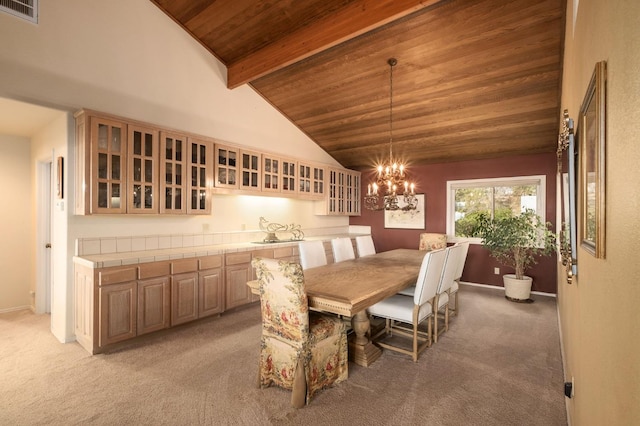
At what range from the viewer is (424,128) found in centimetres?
483

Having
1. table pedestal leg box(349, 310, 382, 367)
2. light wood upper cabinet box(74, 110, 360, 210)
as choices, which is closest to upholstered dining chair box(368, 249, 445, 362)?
table pedestal leg box(349, 310, 382, 367)

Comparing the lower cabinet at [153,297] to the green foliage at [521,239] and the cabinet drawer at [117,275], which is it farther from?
the green foliage at [521,239]

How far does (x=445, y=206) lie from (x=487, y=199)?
0.69 metres

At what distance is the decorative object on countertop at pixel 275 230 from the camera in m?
4.83

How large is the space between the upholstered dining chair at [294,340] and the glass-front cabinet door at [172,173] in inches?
72.9

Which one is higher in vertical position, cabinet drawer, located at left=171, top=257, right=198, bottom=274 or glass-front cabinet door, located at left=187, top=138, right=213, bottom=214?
glass-front cabinet door, located at left=187, top=138, right=213, bottom=214

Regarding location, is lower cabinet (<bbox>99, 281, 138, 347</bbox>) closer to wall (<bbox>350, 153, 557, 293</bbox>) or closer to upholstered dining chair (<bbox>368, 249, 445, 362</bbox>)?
upholstered dining chair (<bbox>368, 249, 445, 362</bbox>)

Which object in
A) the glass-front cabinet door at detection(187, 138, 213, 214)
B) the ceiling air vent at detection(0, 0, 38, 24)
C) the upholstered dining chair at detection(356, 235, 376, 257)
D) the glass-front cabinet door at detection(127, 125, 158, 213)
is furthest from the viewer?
the upholstered dining chair at detection(356, 235, 376, 257)

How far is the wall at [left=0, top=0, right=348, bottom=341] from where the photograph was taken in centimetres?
290

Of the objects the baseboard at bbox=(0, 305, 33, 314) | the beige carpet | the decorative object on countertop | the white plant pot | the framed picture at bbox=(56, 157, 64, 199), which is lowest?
the beige carpet

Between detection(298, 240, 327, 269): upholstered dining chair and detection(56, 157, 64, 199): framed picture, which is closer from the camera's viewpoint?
detection(56, 157, 64, 199): framed picture

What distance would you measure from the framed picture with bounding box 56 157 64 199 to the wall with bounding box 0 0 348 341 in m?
0.15

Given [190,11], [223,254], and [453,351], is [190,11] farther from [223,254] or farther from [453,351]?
[453,351]

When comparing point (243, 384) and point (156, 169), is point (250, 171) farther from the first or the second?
point (243, 384)
